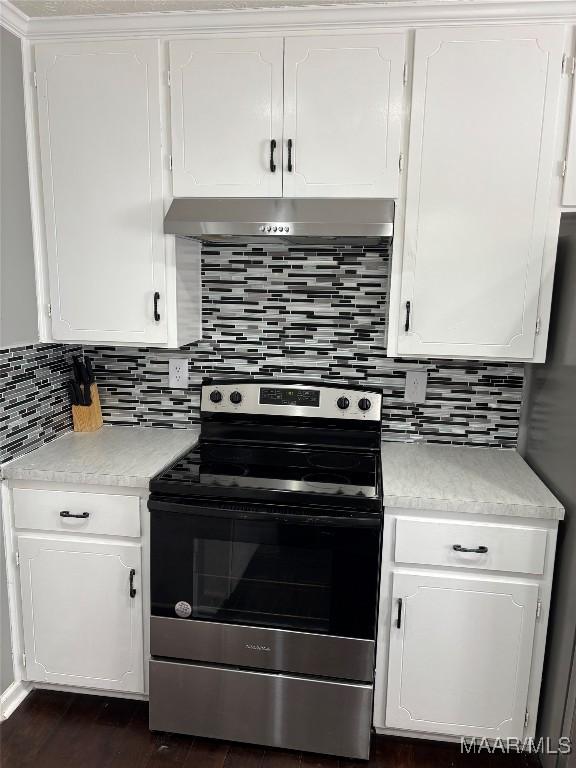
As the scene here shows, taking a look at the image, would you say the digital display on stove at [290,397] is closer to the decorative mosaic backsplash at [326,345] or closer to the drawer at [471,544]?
the decorative mosaic backsplash at [326,345]

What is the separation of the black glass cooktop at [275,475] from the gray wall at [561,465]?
22.4 inches

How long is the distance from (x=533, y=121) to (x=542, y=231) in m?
0.34

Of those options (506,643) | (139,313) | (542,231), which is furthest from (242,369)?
(506,643)

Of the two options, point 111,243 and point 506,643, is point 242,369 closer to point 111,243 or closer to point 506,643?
point 111,243

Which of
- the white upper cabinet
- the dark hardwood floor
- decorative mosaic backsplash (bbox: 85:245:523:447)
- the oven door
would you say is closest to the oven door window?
the oven door

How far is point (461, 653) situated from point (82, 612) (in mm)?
1288

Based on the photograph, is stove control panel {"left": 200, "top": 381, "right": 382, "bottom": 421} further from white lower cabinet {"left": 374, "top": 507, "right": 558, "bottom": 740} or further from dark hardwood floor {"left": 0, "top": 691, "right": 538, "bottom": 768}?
dark hardwood floor {"left": 0, "top": 691, "right": 538, "bottom": 768}

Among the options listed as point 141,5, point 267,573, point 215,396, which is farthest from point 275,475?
point 141,5

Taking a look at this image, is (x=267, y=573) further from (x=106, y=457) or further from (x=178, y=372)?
(x=178, y=372)

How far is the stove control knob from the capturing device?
2.31 m

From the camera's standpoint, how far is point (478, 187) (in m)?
1.87

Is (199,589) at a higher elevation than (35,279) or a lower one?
lower

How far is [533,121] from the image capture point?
1.82 meters

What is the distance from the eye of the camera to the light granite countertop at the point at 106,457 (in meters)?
1.95
